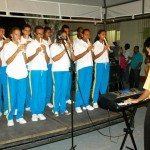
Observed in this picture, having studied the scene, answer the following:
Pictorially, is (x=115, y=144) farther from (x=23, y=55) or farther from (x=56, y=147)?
(x=23, y=55)

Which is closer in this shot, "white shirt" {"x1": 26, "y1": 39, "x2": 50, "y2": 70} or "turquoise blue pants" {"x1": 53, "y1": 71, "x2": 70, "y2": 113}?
"white shirt" {"x1": 26, "y1": 39, "x2": 50, "y2": 70}

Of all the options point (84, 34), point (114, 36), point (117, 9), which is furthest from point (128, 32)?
point (84, 34)

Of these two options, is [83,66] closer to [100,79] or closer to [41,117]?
[100,79]

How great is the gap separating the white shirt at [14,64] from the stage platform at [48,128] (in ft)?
2.37

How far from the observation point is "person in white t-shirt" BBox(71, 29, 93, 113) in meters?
3.70

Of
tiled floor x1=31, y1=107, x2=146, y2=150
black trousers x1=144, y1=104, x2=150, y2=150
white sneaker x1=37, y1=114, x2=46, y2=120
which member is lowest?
tiled floor x1=31, y1=107, x2=146, y2=150

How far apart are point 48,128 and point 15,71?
2.94 ft

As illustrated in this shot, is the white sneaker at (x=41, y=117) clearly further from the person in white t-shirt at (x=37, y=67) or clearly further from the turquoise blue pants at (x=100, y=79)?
the turquoise blue pants at (x=100, y=79)

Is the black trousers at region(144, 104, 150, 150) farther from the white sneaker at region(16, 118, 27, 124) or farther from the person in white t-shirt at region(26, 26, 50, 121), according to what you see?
the white sneaker at region(16, 118, 27, 124)

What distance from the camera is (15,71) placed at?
3131mm

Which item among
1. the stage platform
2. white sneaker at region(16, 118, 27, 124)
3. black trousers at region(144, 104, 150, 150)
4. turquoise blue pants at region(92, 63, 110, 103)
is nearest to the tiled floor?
the stage platform

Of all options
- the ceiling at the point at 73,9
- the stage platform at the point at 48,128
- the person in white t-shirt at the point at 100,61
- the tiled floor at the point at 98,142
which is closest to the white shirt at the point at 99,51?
the person in white t-shirt at the point at 100,61

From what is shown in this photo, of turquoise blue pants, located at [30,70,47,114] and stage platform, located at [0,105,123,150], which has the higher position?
turquoise blue pants, located at [30,70,47,114]

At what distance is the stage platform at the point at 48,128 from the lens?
288 centimetres
